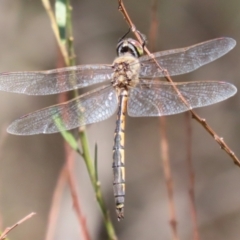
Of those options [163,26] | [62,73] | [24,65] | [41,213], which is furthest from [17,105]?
[62,73]

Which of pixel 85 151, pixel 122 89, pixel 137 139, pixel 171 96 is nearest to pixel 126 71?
pixel 122 89

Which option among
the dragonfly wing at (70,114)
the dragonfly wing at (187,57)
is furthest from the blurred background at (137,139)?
the dragonfly wing at (187,57)

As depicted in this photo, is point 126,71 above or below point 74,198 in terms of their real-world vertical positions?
above

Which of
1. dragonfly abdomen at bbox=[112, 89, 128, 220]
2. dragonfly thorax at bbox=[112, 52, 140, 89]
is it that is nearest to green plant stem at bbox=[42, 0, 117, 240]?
Result: dragonfly abdomen at bbox=[112, 89, 128, 220]

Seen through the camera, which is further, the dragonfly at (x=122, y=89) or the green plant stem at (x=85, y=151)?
the dragonfly at (x=122, y=89)

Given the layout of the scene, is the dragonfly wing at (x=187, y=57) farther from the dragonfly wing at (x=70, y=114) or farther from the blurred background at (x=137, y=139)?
the blurred background at (x=137, y=139)

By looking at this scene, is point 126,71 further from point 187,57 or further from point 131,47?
point 187,57

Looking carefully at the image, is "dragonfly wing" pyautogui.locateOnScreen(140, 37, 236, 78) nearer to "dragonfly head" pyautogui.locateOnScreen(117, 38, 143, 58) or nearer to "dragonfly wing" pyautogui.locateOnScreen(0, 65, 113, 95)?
"dragonfly head" pyautogui.locateOnScreen(117, 38, 143, 58)
